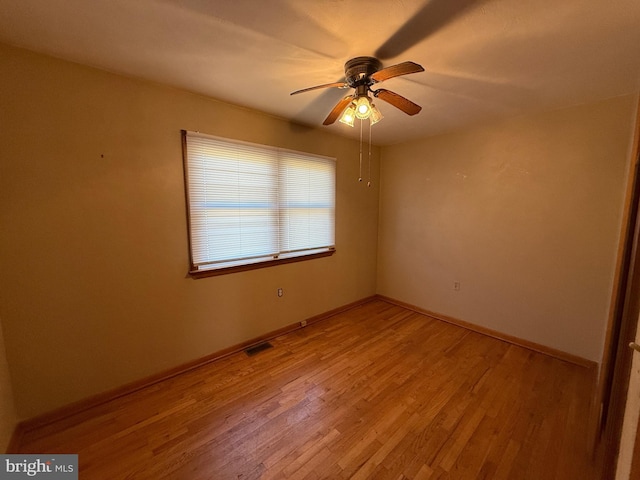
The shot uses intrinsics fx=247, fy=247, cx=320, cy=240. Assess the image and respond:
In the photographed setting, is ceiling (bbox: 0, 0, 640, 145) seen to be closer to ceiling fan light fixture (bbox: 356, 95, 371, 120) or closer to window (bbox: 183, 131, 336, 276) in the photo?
ceiling fan light fixture (bbox: 356, 95, 371, 120)

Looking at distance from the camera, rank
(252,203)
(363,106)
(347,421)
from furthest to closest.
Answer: (252,203) → (347,421) → (363,106)

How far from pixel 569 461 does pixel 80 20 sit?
11.5 ft

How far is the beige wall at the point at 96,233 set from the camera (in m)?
1.50

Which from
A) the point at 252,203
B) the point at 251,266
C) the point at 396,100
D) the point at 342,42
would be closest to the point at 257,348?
the point at 251,266

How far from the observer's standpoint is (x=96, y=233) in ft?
5.67

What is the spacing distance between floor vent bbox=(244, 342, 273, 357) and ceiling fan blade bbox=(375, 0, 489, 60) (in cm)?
265

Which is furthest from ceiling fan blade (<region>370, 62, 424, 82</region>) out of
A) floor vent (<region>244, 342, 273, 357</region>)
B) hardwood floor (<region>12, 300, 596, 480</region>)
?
floor vent (<region>244, 342, 273, 357</region>)

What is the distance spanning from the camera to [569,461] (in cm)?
141

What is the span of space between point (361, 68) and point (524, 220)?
226 centimetres

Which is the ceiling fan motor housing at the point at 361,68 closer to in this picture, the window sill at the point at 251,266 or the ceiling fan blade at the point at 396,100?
the ceiling fan blade at the point at 396,100

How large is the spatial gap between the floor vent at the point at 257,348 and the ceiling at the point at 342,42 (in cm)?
238

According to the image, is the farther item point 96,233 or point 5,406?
point 96,233

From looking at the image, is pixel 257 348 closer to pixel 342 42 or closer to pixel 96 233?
pixel 96 233

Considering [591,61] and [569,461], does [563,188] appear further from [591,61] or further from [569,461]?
[569,461]
